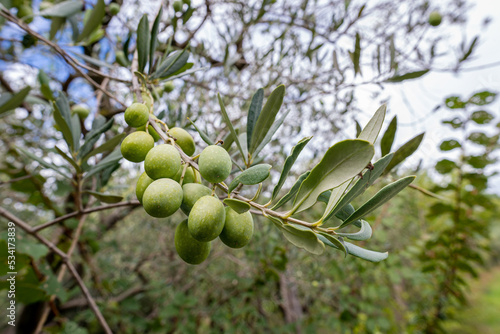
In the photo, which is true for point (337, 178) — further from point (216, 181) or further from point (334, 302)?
point (334, 302)

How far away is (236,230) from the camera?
58 cm

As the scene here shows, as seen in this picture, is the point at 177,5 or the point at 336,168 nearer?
the point at 336,168

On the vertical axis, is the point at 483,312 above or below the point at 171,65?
below

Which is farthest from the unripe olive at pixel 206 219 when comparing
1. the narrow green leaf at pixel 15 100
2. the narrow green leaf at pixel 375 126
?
the narrow green leaf at pixel 15 100

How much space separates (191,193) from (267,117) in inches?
10.2

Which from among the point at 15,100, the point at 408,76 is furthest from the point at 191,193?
the point at 408,76

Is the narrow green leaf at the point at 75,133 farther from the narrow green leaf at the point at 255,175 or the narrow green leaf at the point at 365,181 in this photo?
the narrow green leaf at the point at 365,181

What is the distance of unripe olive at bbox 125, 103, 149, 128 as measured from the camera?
0.66m

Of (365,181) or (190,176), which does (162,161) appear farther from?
(365,181)

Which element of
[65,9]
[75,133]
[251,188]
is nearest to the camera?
[75,133]

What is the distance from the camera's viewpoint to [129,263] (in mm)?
3768

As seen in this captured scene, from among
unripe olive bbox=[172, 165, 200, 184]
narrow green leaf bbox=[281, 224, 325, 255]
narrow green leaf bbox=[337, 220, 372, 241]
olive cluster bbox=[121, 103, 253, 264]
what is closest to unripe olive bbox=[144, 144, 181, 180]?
olive cluster bbox=[121, 103, 253, 264]

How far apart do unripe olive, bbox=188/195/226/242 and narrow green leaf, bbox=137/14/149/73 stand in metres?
0.61

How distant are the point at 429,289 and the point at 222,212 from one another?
10.5 ft
